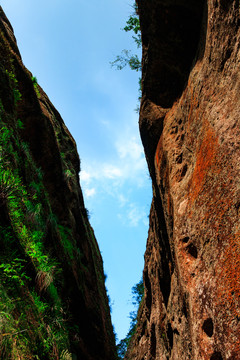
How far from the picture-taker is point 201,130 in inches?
190

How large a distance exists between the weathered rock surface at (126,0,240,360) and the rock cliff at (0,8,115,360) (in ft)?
7.77

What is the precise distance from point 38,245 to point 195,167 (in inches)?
151

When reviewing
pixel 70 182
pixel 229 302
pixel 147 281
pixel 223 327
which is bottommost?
pixel 223 327

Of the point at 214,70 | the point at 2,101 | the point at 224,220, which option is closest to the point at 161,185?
the point at 214,70

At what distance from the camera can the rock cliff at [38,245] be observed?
14.5ft

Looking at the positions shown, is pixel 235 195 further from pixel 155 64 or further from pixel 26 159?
pixel 26 159

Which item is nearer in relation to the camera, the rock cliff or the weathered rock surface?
the weathered rock surface

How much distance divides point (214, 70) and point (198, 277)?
3.35 meters

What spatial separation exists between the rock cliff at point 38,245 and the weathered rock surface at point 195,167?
237 centimetres

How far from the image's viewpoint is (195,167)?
4836 millimetres

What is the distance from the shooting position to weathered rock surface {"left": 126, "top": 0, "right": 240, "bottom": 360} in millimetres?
3404

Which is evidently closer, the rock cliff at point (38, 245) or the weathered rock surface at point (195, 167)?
the weathered rock surface at point (195, 167)

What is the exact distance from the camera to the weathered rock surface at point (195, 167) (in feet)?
11.2

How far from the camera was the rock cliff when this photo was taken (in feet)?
14.5
